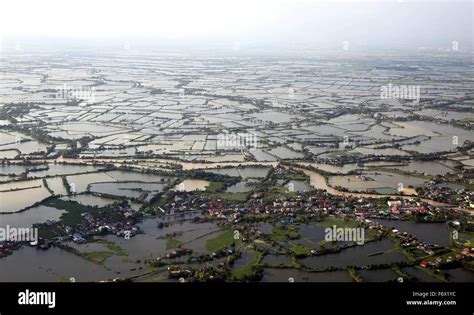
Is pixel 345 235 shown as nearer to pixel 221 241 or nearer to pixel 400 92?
pixel 221 241

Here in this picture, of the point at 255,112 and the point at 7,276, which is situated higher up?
the point at 255,112

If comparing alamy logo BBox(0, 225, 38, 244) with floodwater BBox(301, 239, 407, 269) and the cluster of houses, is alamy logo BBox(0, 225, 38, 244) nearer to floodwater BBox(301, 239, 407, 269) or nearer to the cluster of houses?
floodwater BBox(301, 239, 407, 269)

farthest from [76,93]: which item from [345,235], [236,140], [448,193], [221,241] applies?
[345,235]

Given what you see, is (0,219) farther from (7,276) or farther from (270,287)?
(270,287)

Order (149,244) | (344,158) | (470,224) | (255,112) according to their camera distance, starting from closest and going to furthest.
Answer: (149,244) → (470,224) → (344,158) → (255,112)

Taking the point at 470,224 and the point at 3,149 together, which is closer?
the point at 470,224

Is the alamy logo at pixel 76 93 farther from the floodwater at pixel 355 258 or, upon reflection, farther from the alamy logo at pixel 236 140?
the floodwater at pixel 355 258

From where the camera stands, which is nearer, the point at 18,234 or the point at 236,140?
the point at 18,234

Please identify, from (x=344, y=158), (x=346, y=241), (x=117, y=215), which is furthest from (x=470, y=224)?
(x=117, y=215)

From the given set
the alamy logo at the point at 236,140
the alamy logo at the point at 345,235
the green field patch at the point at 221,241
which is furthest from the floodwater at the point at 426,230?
the alamy logo at the point at 236,140
